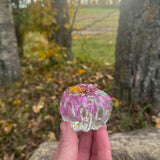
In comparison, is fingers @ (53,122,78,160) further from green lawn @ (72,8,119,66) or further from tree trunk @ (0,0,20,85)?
green lawn @ (72,8,119,66)

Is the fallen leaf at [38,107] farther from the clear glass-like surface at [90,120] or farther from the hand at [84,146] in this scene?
the clear glass-like surface at [90,120]

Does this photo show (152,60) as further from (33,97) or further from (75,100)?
(33,97)

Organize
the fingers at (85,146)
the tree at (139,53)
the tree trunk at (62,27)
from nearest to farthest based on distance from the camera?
the fingers at (85,146) → the tree at (139,53) → the tree trunk at (62,27)

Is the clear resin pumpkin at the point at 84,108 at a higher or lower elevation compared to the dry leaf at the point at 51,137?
higher

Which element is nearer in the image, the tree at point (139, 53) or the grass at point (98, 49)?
the tree at point (139, 53)

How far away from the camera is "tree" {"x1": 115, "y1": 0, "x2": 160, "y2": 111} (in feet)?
6.04

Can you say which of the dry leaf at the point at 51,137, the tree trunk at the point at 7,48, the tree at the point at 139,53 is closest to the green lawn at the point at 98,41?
the tree at the point at 139,53

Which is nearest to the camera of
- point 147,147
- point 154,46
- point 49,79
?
point 147,147

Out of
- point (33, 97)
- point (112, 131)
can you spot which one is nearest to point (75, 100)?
point (112, 131)

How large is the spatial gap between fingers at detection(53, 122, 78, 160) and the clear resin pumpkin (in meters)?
0.06

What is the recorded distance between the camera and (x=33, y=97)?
8.70 ft

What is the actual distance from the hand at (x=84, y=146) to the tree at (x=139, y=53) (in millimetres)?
1128

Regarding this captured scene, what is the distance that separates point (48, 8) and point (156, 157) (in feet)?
9.08

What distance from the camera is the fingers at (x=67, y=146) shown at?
0.95 meters
